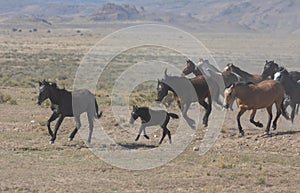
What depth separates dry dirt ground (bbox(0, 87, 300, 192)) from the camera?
1202 cm

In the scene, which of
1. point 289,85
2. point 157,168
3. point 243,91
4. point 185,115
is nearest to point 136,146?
point 185,115

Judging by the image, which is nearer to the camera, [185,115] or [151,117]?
[151,117]

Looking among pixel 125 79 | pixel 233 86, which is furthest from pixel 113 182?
pixel 125 79

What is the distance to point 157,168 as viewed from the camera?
1379 centimetres

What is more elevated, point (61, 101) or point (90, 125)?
point (61, 101)

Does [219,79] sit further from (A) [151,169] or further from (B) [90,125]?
(A) [151,169]

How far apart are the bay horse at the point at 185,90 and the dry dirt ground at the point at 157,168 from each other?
2.66ft

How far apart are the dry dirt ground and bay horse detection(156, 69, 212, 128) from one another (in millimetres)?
810

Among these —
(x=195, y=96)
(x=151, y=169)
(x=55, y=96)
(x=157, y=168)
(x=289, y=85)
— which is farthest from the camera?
(x=289, y=85)

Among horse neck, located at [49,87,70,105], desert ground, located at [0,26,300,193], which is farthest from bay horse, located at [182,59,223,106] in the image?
horse neck, located at [49,87,70,105]

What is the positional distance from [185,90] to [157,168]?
14.6 ft

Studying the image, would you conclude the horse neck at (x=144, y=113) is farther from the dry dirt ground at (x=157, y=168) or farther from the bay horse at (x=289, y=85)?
the bay horse at (x=289, y=85)

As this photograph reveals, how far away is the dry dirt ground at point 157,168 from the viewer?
1202cm

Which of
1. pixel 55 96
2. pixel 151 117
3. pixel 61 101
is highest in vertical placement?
pixel 55 96
